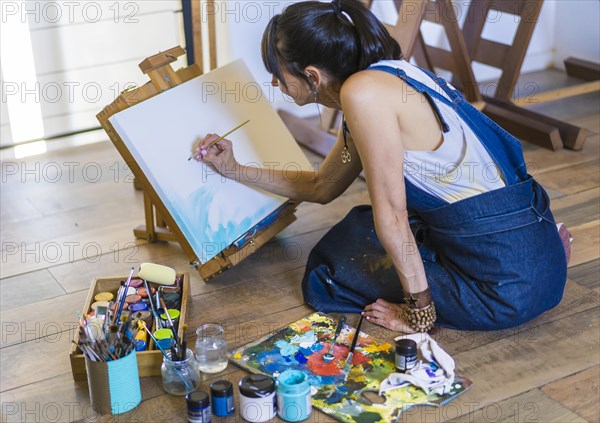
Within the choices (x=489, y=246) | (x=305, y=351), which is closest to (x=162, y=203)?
(x=305, y=351)

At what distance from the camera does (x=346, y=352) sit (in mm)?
2090

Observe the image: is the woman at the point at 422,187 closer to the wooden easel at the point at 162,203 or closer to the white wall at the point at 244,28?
the wooden easel at the point at 162,203

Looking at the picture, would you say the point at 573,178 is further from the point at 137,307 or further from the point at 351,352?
the point at 137,307

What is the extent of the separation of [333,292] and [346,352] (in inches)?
10.4

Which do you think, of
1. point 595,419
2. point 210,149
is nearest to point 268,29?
point 210,149

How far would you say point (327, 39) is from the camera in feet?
6.50

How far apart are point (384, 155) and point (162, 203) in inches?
26.7

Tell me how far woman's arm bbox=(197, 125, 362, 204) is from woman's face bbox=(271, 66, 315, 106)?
0.27m

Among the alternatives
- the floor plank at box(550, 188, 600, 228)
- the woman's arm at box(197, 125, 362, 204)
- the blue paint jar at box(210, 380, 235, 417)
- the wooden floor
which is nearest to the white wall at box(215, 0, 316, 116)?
the wooden floor

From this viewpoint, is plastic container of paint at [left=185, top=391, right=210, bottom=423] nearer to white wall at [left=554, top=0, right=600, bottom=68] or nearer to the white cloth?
the white cloth

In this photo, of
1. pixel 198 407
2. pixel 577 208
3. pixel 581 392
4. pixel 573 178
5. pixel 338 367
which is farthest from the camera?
pixel 573 178

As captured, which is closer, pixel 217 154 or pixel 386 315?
pixel 386 315

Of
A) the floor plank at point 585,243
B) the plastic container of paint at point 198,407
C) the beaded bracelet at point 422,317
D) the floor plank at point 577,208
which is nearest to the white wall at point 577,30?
the floor plank at point 577,208

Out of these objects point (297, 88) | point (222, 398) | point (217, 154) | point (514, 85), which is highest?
point (297, 88)
